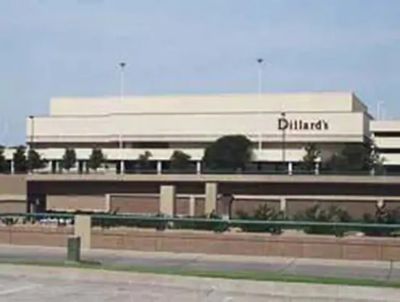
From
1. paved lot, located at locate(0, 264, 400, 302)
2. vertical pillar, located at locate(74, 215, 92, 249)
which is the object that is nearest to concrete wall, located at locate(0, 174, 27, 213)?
vertical pillar, located at locate(74, 215, 92, 249)

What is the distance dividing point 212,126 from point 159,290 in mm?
117726

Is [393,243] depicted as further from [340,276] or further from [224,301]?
[224,301]

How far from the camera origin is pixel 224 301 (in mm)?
15031

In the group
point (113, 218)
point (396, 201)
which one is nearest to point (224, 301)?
point (113, 218)

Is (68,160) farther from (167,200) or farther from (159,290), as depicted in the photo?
(159,290)

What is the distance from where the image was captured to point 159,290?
16344 millimetres

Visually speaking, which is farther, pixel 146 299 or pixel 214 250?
pixel 214 250

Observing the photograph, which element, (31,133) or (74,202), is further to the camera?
(31,133)

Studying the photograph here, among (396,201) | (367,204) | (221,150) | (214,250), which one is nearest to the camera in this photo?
(214,250)

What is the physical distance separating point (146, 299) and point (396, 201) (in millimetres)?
59907

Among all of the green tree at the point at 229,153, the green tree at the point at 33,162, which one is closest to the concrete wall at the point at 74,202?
the green tree at the point at 33,162

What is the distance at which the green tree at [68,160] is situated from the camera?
408 feet

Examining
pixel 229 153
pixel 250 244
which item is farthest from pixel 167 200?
pixel 229 153

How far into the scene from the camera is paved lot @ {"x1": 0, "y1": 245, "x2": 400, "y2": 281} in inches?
832
